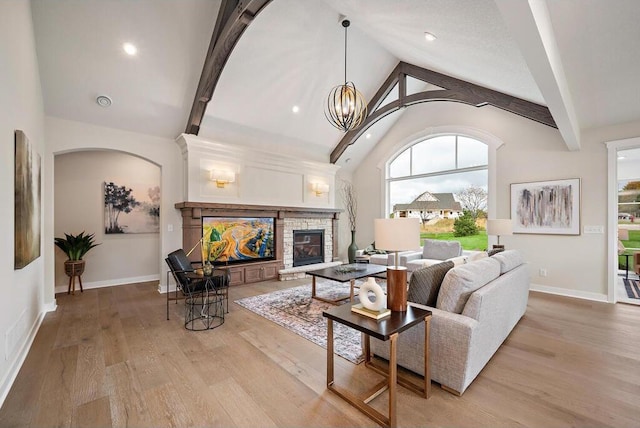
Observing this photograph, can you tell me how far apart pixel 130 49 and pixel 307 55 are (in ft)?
8.50

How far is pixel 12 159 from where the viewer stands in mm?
2283

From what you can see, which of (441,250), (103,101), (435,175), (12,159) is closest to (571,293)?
(441,250)

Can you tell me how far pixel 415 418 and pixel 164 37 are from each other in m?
4.88

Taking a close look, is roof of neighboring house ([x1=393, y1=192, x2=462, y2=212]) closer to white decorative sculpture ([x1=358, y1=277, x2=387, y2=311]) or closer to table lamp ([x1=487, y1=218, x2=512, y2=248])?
table lamp ([x1=487, y1=218, x2=512, y2=248])

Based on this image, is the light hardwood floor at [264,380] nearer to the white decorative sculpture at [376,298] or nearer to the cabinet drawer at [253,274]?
the white decorative sculpture at [376,298]

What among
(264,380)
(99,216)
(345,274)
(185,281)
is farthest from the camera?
(99,216)

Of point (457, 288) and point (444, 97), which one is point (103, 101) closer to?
point (457, 288)

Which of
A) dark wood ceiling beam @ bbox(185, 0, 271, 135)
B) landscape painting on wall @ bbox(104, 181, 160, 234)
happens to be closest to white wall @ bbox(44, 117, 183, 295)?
landscape painting on wall @ bbox(104, 181, 160, 234)

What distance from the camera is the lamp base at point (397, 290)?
2.08 meters

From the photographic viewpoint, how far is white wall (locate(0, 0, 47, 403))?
2.06m

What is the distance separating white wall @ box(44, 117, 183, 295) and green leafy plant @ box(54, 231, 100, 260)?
1.72 feet

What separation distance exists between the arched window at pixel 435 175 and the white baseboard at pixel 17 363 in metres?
6.81

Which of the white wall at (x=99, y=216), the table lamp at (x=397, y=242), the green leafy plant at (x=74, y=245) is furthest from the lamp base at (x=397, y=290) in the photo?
the white wall at (x=99, y=216)

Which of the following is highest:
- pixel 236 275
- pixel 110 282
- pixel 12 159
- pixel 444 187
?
pixel 444 187
